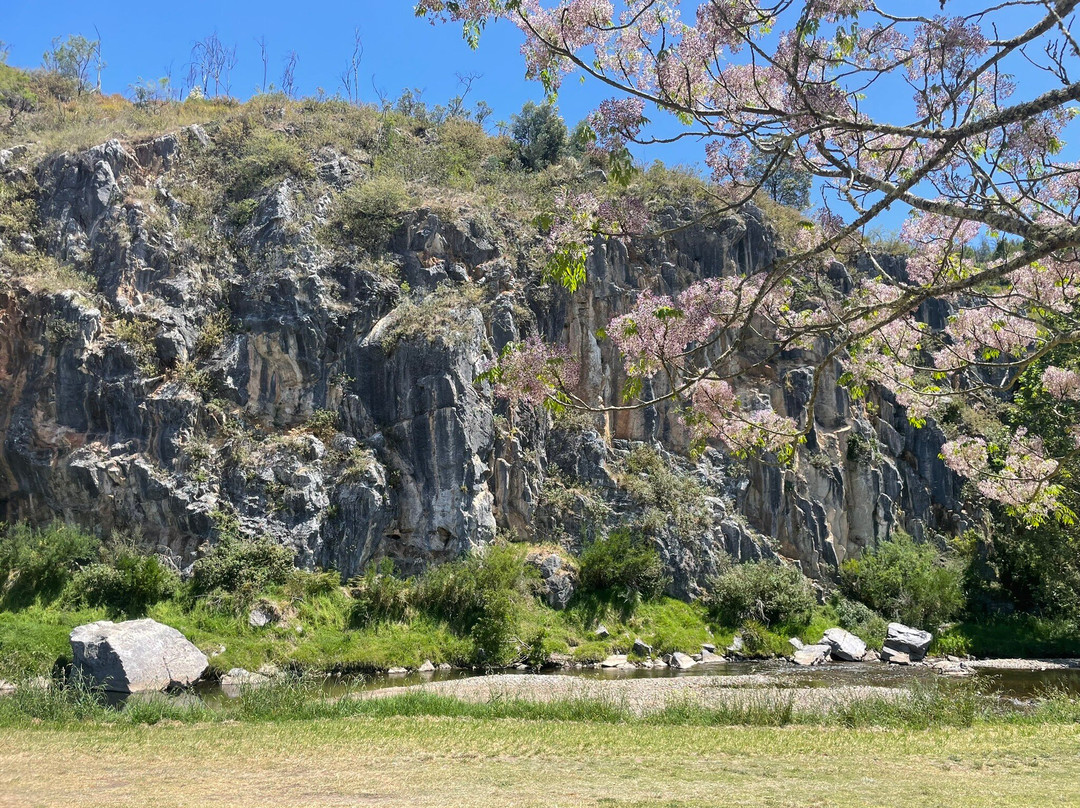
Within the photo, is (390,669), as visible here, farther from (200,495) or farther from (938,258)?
(938,258)

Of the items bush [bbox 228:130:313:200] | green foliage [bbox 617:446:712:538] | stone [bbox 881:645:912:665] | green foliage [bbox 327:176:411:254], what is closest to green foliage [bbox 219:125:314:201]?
bush [bbox 228:130:313:200]

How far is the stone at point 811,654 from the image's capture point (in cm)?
2839

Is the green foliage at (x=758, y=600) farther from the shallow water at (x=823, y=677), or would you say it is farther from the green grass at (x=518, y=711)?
the green grass at (x=518, y=711)

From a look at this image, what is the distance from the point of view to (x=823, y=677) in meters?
24.0

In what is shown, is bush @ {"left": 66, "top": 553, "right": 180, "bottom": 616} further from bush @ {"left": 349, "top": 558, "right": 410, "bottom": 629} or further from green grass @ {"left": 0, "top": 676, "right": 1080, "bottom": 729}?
green grass @ {"left": 0, "top": 676, "right": 1080, "bottom": 729}

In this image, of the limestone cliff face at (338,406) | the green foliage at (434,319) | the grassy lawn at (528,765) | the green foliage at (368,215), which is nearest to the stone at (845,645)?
the limestone cliff face at (338,406)

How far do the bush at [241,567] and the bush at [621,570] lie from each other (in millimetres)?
11805

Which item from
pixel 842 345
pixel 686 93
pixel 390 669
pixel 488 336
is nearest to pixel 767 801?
pixel 842 345

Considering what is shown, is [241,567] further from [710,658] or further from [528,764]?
[528,764]

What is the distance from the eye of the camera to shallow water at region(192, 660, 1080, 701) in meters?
21.8

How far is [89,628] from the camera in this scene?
21.6 meters

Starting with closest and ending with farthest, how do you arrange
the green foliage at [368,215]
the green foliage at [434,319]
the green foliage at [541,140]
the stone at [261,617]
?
1. the stone at [261,617]
2. the green foliage at [434,319]
3. the green foliage at [368,215]
4. the green foliage at [541,140]

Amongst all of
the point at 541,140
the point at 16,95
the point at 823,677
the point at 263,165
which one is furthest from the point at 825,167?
the point at 16,95

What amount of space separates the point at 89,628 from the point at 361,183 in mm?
27176
